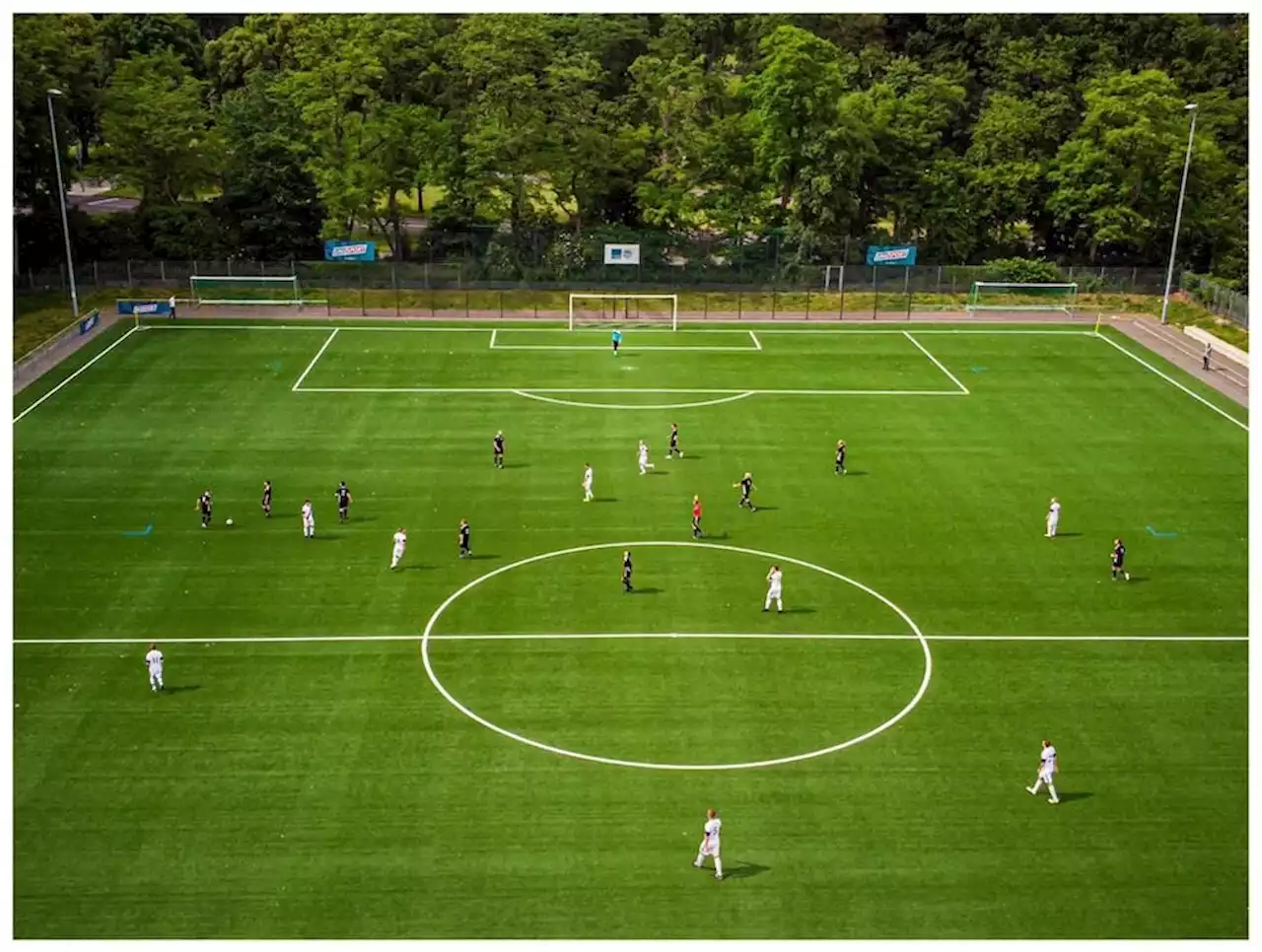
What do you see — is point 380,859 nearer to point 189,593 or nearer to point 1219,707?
point 189,593

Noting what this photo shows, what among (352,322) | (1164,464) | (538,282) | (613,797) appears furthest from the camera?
(538,282)

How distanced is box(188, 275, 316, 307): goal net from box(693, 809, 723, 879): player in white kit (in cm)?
5855

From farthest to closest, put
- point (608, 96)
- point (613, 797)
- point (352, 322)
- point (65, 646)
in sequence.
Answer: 1. point (608, 96)
2. point (352, 322)
3. point (65, 646)
4. point (613, 797)

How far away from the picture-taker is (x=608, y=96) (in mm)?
110312

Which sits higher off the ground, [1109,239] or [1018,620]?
[1109,239]

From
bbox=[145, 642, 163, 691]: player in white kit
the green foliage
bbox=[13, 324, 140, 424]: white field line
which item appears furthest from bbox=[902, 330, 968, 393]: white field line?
bbox=[13, 324, 140, 424]: white field line

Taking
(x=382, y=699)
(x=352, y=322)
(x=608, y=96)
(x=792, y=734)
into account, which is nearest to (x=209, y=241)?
(x=352, y=322)

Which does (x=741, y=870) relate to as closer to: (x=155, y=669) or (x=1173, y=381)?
(x=155, y=669)

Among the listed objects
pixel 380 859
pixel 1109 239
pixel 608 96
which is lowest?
pixel 380 859

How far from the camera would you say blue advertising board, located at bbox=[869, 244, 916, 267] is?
8450 centimetres

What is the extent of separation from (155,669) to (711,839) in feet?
48.1

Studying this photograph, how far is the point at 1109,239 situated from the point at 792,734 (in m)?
65.6

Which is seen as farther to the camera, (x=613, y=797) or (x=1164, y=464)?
(x=1164, y=464)

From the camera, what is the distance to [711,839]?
2480 centimetres
